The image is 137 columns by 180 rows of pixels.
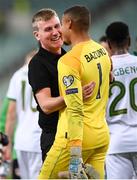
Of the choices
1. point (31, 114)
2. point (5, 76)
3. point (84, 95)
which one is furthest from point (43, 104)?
point (5, 76)

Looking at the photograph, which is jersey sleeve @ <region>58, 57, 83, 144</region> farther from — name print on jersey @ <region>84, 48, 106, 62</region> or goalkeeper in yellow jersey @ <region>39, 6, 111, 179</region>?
name print on jersey @ <region>84, 48, 106, 62</region>

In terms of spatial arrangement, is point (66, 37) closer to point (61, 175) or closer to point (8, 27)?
point (61, 175)

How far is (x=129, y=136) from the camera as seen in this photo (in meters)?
7.58

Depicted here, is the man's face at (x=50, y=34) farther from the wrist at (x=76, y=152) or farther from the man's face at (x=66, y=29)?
the wrist at (x=76, y=152)

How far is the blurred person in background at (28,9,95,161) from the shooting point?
6.14 meters

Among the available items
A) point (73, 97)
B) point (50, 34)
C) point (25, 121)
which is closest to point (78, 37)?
point (50, 34)

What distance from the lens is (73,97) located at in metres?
5.88

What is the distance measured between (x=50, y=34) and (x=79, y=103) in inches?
29.8

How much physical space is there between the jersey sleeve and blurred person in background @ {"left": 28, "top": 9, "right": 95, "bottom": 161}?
0.51ft

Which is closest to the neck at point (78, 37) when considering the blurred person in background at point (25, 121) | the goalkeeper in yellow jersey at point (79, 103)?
the goalkeeper in yellow jersey at point (79, 103)

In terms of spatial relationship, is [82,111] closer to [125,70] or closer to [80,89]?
[80,89]

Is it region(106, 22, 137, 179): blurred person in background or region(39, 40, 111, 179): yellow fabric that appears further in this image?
region(106, 22, 137, 179): blurred person in background

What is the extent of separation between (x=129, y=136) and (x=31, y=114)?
209 cm

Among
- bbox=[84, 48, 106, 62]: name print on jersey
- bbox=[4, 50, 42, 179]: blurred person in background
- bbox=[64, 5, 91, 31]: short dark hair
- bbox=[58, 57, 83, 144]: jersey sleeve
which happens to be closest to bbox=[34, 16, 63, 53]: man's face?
bbox=[64, 5, 91, 31]: short dark hair
